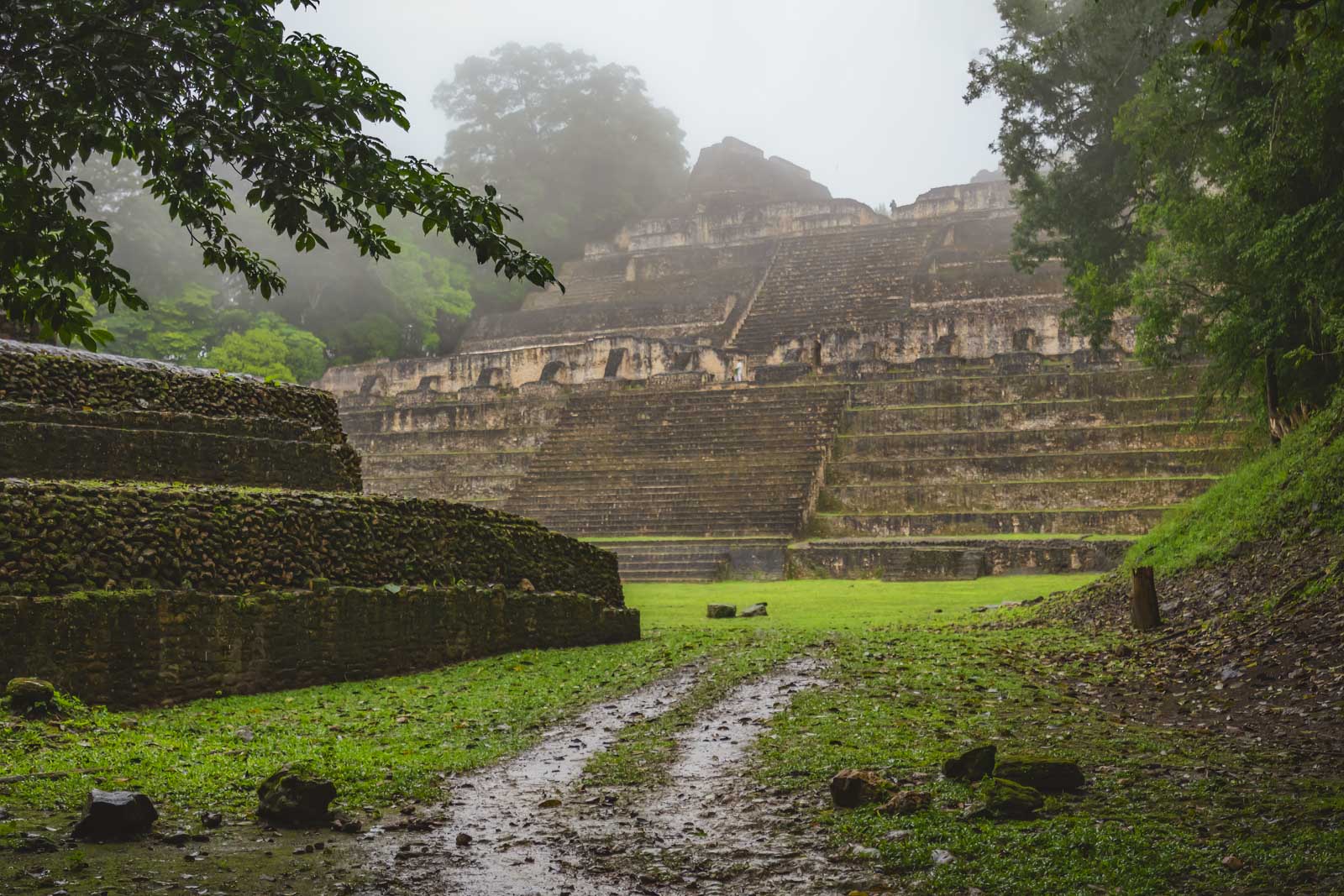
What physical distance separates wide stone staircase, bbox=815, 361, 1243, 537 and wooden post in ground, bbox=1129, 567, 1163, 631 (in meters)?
9.58

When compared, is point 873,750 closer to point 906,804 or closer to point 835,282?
point 906,804

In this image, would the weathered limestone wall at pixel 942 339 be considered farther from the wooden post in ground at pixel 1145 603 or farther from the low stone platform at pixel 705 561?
the wooden post in ground at pixel 1145 603

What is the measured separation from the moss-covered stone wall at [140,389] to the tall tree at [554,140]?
114ft

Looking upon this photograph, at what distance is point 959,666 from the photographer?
302 inches

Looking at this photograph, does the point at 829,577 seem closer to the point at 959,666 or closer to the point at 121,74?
the point at 959,666

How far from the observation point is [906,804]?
4.09m

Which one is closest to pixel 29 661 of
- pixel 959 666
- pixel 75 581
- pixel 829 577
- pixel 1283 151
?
pixel 75 581

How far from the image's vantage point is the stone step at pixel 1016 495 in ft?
60.6

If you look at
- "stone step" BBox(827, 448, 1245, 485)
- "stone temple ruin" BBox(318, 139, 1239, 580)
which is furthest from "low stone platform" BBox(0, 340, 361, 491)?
"stone step" BBox(827, 448, 1245, 485)

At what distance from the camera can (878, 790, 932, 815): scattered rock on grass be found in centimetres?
407

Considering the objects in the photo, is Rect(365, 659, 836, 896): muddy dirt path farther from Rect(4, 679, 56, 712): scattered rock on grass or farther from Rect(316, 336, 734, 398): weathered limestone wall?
Rect(316, 336, 734, 398): weathered limestone wall

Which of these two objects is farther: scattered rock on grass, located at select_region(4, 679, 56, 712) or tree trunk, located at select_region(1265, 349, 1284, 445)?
tree trunk, located at select_region(1265, 349, 1284, 445)

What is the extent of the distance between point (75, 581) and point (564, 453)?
17.0m

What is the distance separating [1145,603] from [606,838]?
6.27 metres
